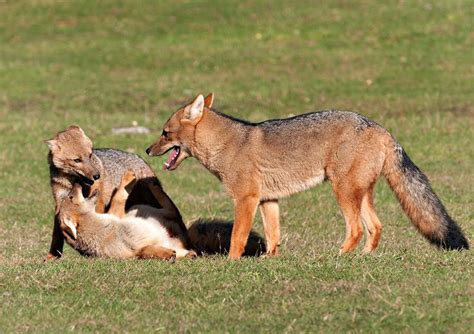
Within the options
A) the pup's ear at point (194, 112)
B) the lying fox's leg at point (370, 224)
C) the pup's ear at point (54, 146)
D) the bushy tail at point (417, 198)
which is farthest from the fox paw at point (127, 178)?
the bushy tail at point (417, 198)

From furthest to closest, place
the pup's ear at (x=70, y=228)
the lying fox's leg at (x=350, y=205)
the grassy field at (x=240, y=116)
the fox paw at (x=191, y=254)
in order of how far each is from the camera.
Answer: the pup's ear at (x=70, y=228) → the fox paw at (x=191, y=254) → the lying fox's leg at (x=350, y=205) → the grassy field at (x=240, y=116)

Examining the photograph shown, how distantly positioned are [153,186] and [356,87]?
11.9 m

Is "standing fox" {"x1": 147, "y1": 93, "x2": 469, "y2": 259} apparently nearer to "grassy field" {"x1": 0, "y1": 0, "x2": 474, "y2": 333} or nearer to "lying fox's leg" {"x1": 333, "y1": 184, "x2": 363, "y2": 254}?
"lying fox's leg" {"x1": 333, "y1": 184, "x2": 363, "y2": 254}

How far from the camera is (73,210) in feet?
34.4

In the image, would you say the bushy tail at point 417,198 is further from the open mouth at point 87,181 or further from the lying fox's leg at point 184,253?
the open mouth at point 87,181

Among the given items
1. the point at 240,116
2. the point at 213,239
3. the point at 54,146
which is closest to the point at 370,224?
the point at 213,239

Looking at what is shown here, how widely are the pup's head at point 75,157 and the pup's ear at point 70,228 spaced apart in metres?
0.63

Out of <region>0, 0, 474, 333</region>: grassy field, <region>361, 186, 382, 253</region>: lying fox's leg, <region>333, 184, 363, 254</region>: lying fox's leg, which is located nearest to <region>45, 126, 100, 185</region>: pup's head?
<region>0, 0, 474, 333</region>: grassy field

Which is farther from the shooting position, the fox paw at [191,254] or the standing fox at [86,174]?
the standing fox at [86,174]

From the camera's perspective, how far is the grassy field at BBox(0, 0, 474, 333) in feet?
25.1

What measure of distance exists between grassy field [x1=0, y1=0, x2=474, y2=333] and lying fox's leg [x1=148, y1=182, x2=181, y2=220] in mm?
1252

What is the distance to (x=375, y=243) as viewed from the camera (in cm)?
1022

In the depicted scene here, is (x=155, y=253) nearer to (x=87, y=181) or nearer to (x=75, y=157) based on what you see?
(x=87, y=181)

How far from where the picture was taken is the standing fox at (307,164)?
9.74m
